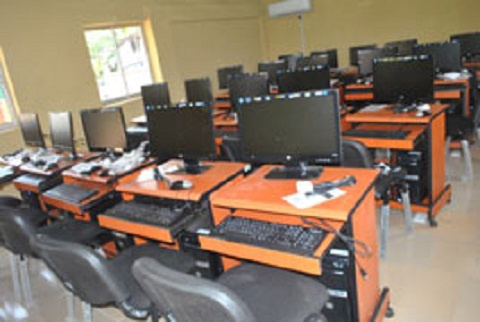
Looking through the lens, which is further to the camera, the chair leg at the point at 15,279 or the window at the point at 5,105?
the window at the point at 5,105

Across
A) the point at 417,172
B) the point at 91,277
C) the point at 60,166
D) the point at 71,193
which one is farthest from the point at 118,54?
the point at 91,277

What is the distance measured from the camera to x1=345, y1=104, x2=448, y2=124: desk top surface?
295cm

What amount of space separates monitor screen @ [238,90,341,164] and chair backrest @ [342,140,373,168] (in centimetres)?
49

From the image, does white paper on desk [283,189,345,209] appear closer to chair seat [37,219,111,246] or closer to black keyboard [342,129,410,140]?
black keyboard [342,129,410,140]

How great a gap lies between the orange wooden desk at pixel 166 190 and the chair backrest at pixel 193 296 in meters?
0.77

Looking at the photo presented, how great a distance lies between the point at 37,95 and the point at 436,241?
499 cm

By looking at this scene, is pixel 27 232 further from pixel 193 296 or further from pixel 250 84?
pixel 250 84

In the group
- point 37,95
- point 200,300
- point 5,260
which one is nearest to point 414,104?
point 200,300

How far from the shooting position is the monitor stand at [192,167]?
2482 millimetres

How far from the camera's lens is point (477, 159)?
4.17m

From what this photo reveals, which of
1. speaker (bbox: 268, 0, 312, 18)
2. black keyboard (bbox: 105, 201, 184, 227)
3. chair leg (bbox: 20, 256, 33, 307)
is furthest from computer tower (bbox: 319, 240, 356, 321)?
speaker (bbox: 268, 0, 312, 18)

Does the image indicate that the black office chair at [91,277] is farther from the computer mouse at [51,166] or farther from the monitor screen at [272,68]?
the monitor screen at [272,68]

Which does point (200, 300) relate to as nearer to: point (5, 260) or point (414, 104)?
point (414, 104)

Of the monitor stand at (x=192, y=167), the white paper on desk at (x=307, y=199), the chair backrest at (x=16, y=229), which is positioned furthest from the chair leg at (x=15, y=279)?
the white paper on desk at (x=307, y=199)
